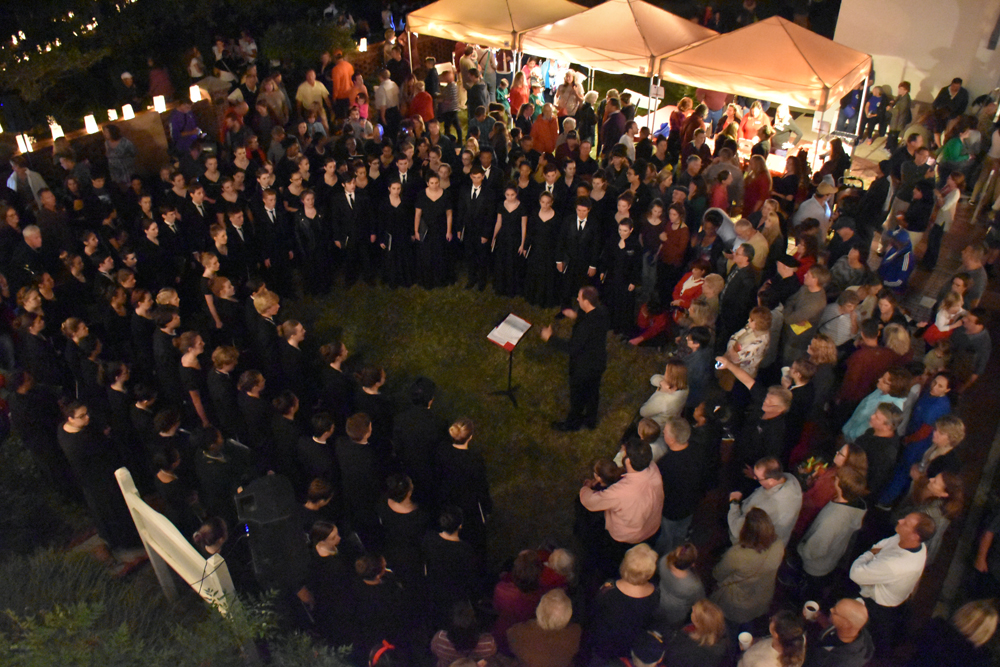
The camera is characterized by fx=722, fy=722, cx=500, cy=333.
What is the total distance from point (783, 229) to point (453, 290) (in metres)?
3.68

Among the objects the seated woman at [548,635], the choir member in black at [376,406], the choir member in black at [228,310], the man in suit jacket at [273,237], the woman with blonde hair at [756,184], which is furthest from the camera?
the woman with blonde hair at [756,184]

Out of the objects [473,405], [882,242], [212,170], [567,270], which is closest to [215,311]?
[212,170]

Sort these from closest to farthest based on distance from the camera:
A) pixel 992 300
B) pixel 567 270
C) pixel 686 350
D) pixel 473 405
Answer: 1. pixel 686 350
2. pixel 473 405
3. pixel 567 270
4. pixel 992 300

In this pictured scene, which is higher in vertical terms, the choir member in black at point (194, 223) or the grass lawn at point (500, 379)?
the choir member in black at point (194, 223)

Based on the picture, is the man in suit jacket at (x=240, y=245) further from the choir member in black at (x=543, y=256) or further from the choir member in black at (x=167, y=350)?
the choir member in black at (x=543, y=256)

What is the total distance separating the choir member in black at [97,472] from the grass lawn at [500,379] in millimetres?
2657

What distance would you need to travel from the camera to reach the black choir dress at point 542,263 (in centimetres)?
729

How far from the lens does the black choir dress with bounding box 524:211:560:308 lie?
7289 mm

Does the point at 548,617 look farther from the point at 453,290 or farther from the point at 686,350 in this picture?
the point at 453,290

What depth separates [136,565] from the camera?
17.3ft

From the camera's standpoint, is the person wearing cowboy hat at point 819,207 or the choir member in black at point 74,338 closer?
the choir member in black at point 74,338

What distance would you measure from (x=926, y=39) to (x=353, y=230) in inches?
402

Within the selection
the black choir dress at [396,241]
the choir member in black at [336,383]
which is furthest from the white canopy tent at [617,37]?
the choir member in black at [336,383]

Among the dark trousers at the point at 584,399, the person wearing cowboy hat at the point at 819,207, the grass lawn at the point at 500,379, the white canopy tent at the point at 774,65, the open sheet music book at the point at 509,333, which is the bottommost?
the grass lawn at the point at 500,379
